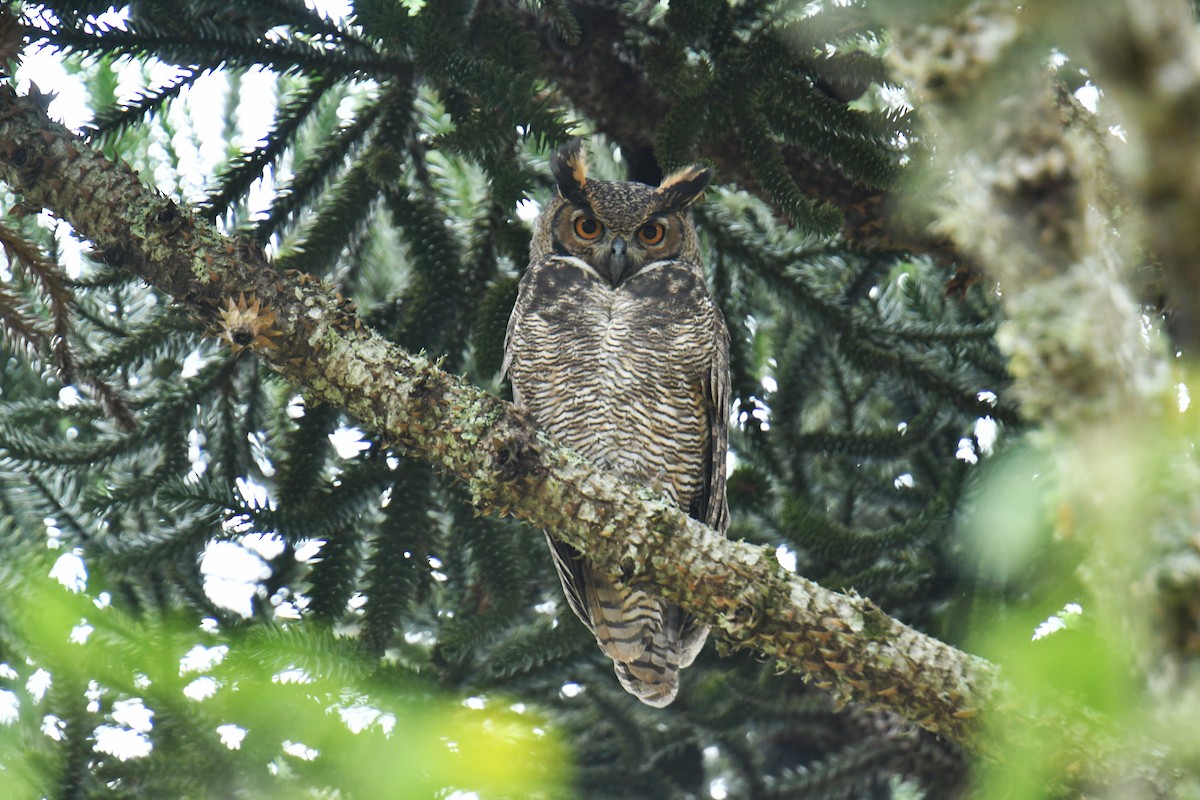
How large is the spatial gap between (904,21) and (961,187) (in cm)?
13

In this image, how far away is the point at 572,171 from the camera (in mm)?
3055

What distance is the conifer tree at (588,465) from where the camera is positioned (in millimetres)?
562

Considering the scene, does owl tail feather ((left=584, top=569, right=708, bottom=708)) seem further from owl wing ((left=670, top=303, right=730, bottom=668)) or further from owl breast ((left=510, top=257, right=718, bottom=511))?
owl breast ((left=510, top=257, right=718, bottom=511))

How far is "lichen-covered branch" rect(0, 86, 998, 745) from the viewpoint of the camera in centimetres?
191

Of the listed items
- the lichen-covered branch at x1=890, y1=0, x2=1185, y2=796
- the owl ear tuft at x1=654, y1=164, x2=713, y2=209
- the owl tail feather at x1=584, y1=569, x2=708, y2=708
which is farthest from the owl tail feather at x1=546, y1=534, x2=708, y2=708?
the lichen-covered branch at x1=890, y1=0, x2=1185, y2=796

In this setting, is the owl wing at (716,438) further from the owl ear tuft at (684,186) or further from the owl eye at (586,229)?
the owl eye at (586,229)

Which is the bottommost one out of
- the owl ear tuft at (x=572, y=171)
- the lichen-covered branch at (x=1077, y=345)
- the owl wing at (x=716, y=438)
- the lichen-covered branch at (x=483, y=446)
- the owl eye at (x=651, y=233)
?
the lichen-covered branch at (x=1077, y=345)

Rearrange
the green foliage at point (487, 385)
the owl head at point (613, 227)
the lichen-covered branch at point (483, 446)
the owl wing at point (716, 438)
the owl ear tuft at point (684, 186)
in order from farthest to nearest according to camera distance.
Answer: the owl head at point (613, 227), the owl wing at point (716, 438), the owl ear tuft at point (684, 186), the green foliage at point (487, 385), the lichen-covered branch at point (483, 446)

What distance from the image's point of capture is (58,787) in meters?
1.34

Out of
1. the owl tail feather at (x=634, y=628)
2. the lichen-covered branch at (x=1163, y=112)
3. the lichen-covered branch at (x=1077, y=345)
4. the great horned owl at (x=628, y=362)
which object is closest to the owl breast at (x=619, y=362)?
the great horned owl at (x=628, y=362)

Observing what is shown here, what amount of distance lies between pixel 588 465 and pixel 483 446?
0.79ft

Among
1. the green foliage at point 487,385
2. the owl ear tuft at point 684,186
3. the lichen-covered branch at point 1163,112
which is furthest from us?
the owl ear tuft at point 684,186

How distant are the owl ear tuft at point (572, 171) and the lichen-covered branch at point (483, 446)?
1192 mm

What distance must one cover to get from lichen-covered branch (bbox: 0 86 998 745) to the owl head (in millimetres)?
1221
